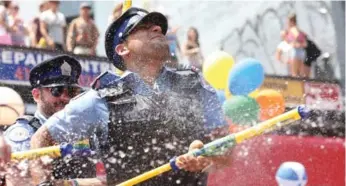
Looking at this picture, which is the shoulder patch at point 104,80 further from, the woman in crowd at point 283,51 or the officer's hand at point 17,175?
the woman in crowd at point 283,51

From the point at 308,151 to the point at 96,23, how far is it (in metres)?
2.39

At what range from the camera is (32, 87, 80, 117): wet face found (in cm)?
611

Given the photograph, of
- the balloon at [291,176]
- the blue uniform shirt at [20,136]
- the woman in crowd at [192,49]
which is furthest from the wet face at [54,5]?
the blue uniform shirt at [20,136]

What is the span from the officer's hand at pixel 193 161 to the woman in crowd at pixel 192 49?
596 centimetres

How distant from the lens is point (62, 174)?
5.61m

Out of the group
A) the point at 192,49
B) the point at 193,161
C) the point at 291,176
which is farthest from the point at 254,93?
the point at 193,161

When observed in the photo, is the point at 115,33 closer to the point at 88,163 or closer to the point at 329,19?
the point at 88,163

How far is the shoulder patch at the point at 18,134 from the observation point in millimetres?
5684

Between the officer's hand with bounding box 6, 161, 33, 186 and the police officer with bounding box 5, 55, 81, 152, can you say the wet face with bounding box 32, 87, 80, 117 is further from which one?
the officer's hand with bounding box 6, 161, 33, 186

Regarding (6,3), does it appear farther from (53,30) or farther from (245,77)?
(245,77)

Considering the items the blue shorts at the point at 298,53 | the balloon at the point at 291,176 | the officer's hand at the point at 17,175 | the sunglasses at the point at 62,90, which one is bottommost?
the balloon at the point at 291,176

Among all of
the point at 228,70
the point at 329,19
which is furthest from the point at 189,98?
the point at 329,19

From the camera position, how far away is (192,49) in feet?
36.0

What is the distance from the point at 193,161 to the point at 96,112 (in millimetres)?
511
